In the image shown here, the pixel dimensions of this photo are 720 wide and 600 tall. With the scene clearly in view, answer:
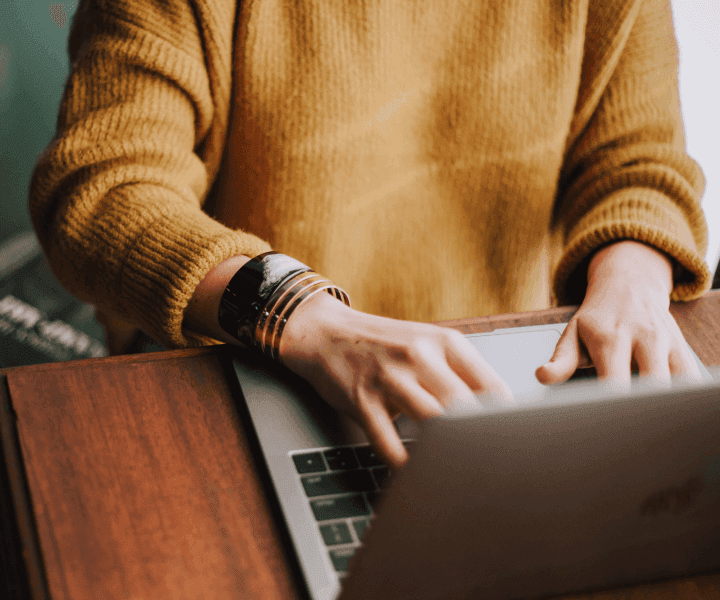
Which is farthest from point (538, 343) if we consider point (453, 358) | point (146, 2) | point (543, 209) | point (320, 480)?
point (146, 2)

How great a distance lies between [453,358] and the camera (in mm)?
404

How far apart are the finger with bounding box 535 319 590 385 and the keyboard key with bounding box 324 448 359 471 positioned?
0.15 metres

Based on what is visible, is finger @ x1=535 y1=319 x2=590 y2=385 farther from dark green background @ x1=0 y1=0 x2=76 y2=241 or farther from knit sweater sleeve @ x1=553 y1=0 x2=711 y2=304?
dark green background @ x1=0 y1=0 x2=76 y2=241

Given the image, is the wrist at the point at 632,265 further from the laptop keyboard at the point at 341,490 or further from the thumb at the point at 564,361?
the laptop keyboard at the point at 341,490

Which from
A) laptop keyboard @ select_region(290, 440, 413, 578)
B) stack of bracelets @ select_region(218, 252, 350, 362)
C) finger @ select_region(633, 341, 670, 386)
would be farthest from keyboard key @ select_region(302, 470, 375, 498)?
finger @ select_region(633, 341, 670, 386)

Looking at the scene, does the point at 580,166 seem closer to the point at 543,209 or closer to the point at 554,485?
the point at 543,209

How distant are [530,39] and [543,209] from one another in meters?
0.22

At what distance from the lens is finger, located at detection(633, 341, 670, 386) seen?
453 mm

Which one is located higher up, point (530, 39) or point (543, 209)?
point (530, 39)

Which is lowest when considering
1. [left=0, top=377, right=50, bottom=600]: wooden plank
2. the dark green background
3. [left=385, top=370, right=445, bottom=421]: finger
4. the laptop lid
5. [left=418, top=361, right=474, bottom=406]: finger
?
the dark green background

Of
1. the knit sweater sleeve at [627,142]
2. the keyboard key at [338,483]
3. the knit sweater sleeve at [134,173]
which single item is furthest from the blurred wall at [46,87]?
the keyboard key at [338,483]

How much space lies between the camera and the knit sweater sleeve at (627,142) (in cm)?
65

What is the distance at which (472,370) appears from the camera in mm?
395

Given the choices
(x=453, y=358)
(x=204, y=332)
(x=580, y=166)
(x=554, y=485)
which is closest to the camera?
(x=554, y=485)
